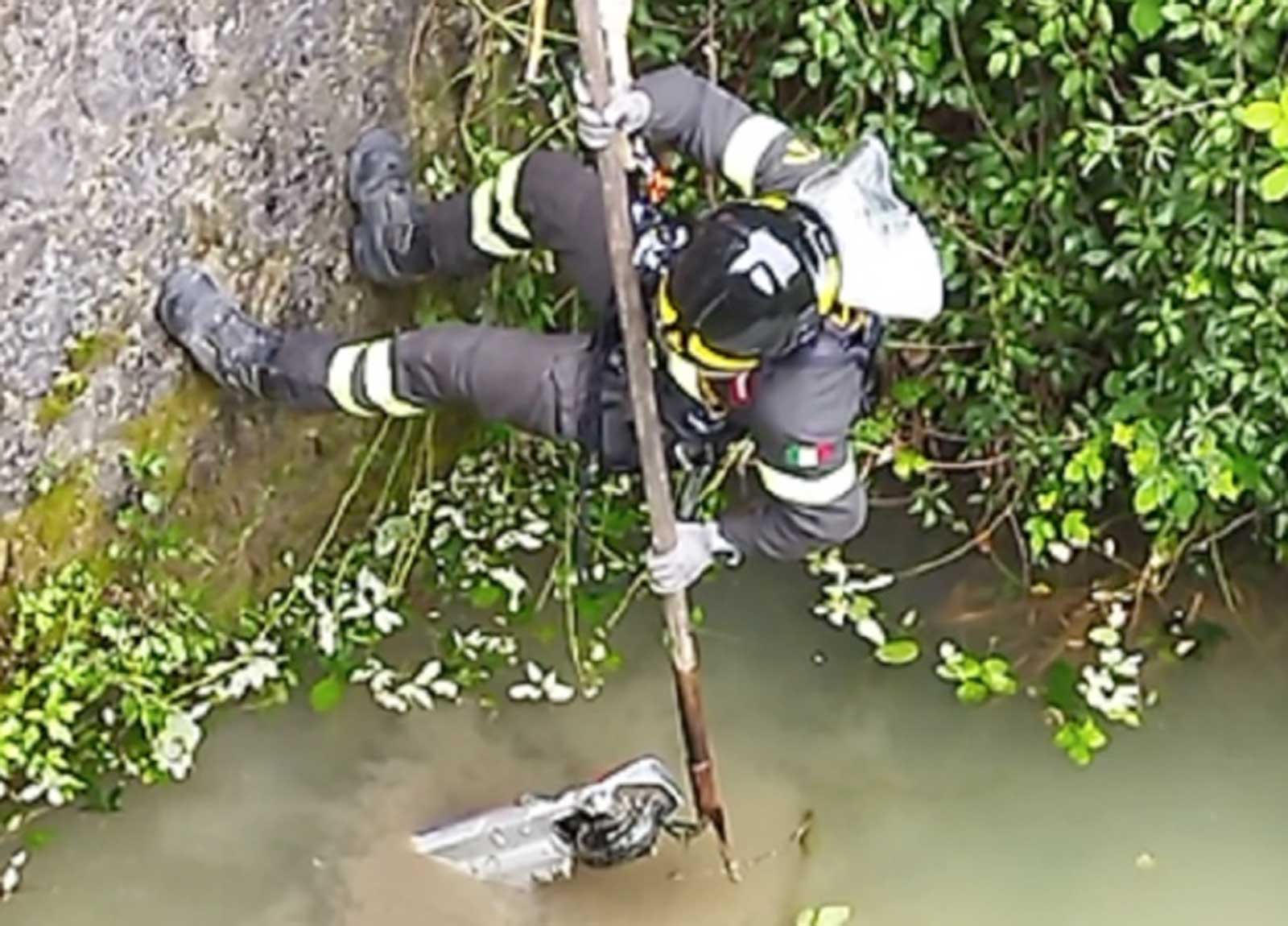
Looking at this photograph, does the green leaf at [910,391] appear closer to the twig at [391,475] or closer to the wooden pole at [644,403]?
the wooden pole at [644,403]

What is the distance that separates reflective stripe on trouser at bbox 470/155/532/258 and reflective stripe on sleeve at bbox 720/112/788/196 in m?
0.37

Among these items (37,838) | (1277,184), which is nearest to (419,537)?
(37,838)

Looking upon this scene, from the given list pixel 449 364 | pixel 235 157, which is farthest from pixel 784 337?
pixel 235 157

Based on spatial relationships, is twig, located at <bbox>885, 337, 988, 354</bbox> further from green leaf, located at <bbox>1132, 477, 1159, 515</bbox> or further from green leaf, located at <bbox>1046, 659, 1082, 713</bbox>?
green leaf, located at <bbox>1046, 659, 1082, 713</bbox>

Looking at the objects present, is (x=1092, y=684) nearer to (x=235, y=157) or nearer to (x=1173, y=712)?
(x=1173, y=712)

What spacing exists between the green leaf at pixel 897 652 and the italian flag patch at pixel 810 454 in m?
0.96

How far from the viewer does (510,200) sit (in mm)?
3148

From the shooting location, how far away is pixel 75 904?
3.30 meters

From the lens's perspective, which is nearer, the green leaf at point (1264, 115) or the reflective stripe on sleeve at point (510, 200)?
the green leaf at point (1264, 115)

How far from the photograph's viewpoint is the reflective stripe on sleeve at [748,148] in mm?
2883

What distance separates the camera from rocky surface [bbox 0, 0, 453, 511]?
2.82 metres

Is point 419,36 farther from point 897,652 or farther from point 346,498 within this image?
point 897,652

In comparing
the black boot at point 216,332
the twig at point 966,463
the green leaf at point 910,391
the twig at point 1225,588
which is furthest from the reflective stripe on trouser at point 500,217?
the twig at point 1225,588

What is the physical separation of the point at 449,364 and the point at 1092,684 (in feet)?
4.16
